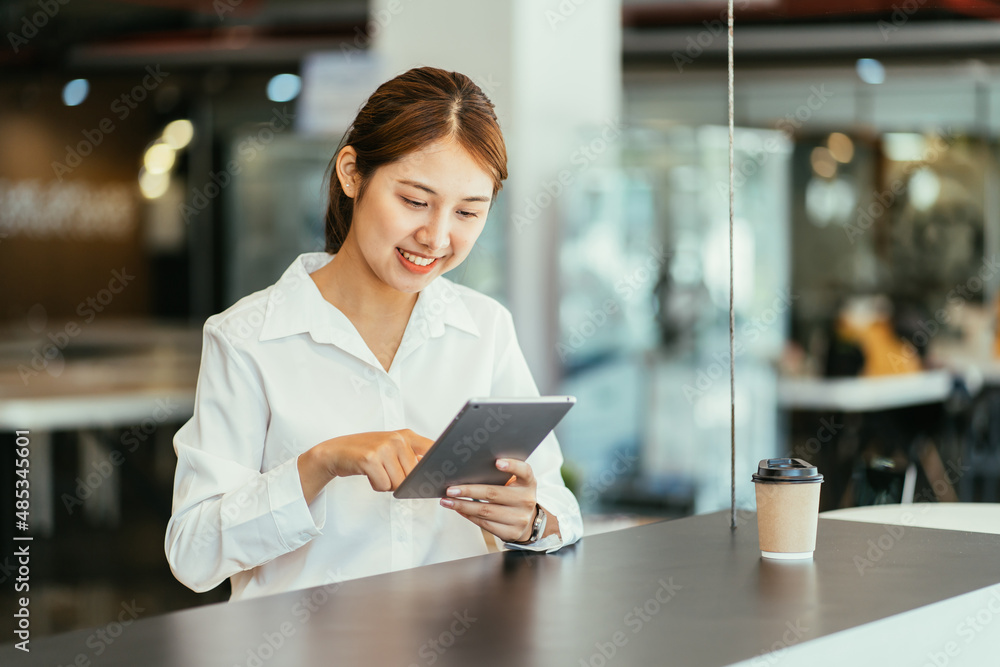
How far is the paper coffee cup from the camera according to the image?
1383 millimetres

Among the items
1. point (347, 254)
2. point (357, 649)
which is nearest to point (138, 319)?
point (347, 254)

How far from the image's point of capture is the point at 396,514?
167 cm

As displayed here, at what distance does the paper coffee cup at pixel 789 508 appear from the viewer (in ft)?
4.54

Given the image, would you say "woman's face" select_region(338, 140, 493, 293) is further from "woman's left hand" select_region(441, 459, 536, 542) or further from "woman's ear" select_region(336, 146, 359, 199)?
"woman's left hand" select_region(441, 459, 536, 542)

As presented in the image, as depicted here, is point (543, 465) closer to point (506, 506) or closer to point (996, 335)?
point (506, 506)

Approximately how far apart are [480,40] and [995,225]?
18.9 feet

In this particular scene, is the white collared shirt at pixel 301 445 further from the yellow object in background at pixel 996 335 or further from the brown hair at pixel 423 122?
the yellow object in background at pixel 996 335

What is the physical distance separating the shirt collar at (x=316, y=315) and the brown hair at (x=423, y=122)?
0.52 ft

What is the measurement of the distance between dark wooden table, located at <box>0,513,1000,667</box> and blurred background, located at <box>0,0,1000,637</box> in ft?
2.71

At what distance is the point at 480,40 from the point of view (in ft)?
14.5

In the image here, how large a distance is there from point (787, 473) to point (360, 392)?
2.17 feet

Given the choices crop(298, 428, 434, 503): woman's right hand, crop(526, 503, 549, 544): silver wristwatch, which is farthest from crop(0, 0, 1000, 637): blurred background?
crop(298, 428, 434, 503): woman's right hand

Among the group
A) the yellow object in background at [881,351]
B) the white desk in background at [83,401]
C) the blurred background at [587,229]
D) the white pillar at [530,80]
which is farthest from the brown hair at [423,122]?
the yellow object in background at [881,351]

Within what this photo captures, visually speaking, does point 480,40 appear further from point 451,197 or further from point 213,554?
point 213,554
